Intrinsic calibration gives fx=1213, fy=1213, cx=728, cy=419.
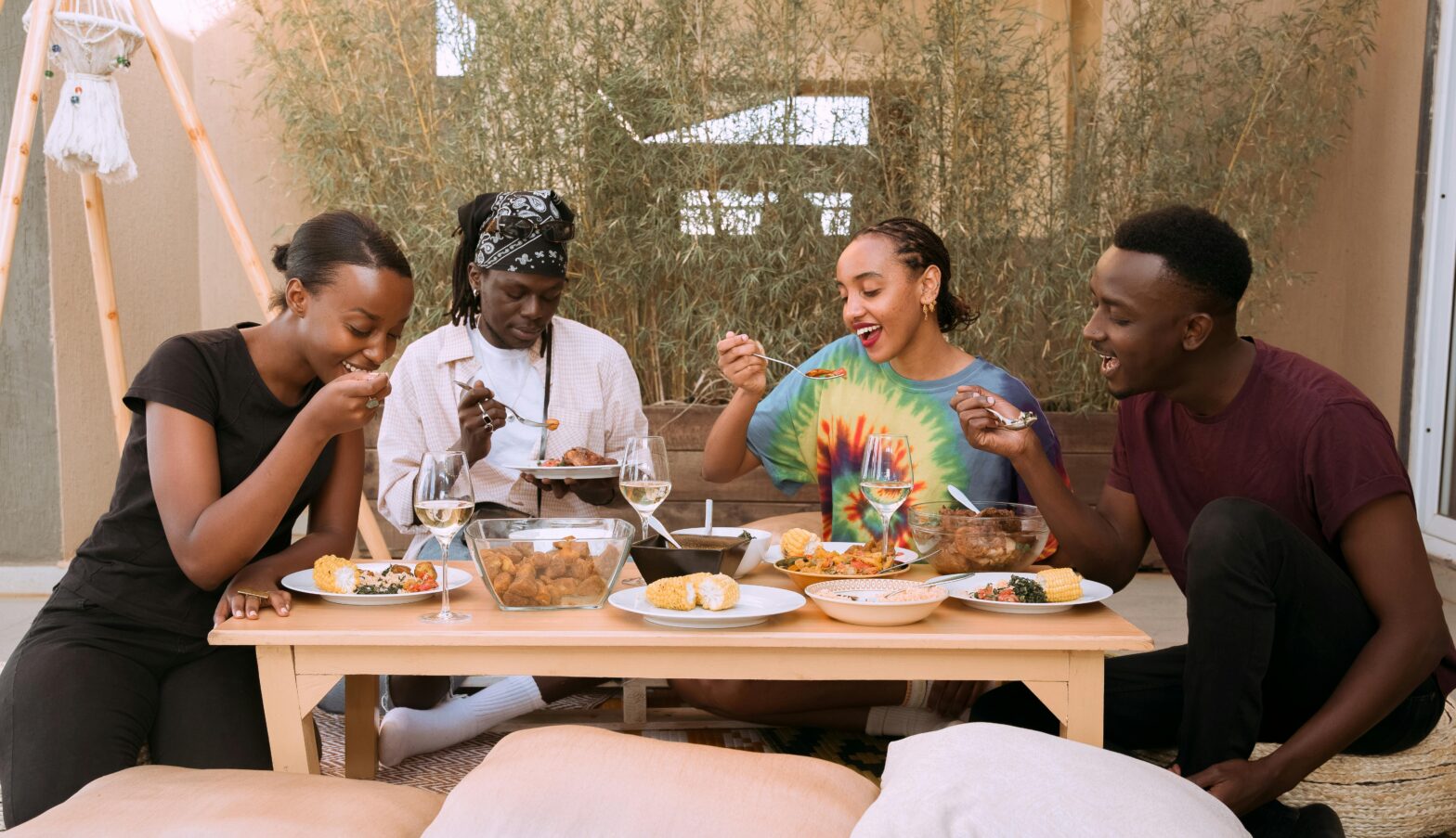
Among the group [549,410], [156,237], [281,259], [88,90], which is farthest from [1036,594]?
[156,237]

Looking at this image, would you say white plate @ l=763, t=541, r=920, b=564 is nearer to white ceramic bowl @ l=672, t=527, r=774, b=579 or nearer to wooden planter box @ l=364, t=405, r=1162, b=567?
white ceramic bowl @ l=672, t=527, r=774, b=579

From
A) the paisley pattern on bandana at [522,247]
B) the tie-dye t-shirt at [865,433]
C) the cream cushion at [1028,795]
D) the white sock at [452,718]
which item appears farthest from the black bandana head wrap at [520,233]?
the cream cushion at [1028,795]

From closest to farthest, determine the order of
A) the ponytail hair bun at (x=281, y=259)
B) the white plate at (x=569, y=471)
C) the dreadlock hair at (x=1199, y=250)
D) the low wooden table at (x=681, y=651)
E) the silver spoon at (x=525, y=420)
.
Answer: the low wooden table at (x=681, y=651)
the dreadlock hair at (x=1199, y=250)
the ponytail hair bun at (x=281, y=259)
the white plate at (x=569, y=471)
the silver spoon at (x=525, y=420)

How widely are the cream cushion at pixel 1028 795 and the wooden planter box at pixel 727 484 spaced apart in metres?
3.19

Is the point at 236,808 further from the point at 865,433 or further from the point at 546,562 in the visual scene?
the point at 865,433

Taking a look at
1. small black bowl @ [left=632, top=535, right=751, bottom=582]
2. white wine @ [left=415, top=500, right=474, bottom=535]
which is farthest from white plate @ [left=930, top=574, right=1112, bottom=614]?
white wine @ [left=415, top=500, right=474, bottom=535]

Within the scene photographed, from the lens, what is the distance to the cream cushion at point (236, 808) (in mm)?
1301

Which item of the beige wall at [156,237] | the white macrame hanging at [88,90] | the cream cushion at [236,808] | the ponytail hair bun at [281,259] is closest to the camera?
the cream cushion at [236,808]

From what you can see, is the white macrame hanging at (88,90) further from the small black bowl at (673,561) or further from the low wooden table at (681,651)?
the small black bowl at (673,561)

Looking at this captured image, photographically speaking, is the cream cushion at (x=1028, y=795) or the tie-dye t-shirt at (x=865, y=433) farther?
the tie-dye t-shirt at (x=865, y=433)

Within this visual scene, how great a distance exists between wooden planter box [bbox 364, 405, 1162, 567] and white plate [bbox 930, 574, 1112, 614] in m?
2.63

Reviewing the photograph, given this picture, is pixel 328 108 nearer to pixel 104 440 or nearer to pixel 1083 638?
pixel 104 440

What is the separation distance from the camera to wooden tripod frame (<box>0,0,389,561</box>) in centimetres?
301

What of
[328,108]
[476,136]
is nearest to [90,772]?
[476,136]
